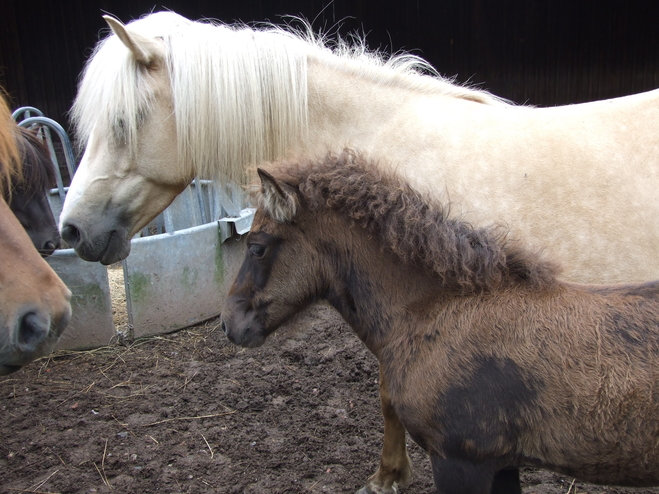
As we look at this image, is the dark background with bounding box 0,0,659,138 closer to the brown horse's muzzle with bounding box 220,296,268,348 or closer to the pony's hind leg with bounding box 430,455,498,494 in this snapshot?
the brown horse's muzzle with bounding box 220,296,268,348

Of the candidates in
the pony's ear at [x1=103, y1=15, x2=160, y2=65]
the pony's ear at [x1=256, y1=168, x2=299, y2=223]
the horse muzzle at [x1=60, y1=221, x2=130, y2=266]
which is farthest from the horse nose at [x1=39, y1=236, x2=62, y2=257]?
the pony's ear at [x1=256, y1=168, x2=299, y2=223]

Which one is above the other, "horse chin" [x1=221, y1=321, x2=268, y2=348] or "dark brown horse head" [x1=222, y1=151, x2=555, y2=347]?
"dark brown horse head" [x1=222, y1=151, x2=555, y2=347]

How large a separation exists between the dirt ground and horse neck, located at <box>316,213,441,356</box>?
408 mm

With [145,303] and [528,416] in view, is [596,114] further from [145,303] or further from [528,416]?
[145,303]

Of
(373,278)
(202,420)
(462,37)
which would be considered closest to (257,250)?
(373,278)

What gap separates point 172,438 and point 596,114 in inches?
122

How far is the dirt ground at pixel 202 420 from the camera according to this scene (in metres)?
2.98

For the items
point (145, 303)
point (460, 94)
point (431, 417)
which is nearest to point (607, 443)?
point (431, 417)

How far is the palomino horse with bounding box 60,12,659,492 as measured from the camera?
90.4 inches

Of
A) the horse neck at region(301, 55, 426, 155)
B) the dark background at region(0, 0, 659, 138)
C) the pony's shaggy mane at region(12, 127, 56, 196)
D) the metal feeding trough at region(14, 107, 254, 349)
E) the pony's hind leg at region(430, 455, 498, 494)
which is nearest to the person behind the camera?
the pony's hind leg at region(430, 455, 498, 494)

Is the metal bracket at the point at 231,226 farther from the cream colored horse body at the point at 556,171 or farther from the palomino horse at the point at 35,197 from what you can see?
the cream colored horse body at the point at 556,171

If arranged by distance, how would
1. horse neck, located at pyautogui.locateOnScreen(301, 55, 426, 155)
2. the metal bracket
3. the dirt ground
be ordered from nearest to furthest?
horse neck, located at pyautogui.locateOnScreen(301, 55, 426, 155) → the dirt ground → the metal bracket

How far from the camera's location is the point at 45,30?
8.66 meters

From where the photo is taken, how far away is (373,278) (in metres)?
2.11
